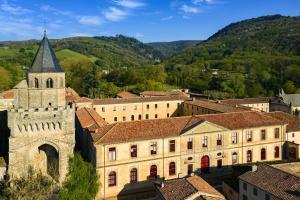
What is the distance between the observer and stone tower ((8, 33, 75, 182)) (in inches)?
1280

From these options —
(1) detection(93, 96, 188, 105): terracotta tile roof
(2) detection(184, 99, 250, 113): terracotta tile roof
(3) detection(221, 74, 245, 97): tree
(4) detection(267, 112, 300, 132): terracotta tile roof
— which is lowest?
(4) detection(267, 112, 300, 132): terracotta tile roof

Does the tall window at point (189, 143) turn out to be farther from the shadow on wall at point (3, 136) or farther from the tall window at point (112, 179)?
the shadow on wall at point (3, 136)

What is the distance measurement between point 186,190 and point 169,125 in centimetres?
1377

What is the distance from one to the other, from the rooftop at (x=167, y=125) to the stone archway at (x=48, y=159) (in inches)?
172

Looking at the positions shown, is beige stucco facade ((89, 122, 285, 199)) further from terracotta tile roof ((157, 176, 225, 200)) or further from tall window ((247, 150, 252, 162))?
terracotta tile roof ((157, 176, 225, 200))

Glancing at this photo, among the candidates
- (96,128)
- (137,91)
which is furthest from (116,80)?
(96,128)

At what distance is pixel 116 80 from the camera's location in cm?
11375

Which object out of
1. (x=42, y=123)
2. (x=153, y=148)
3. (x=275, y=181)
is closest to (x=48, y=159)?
Result: (x=42, y=123)

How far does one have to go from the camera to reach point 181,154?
38562mm

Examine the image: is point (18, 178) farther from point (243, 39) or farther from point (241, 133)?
point (243, 39)

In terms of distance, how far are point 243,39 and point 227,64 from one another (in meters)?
56.6

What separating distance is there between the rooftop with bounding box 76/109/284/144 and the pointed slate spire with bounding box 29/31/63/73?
8.27 meters

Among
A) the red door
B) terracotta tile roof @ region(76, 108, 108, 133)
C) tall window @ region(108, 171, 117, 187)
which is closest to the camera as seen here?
tall window @ region(108, 171, 117, 187)

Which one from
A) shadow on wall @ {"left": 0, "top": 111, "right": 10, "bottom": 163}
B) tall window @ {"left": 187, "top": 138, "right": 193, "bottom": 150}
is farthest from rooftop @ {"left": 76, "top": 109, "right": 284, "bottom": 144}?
shadow on wall @ {"left": 0, "top": 111, "right": 10, "bottom": 163}
